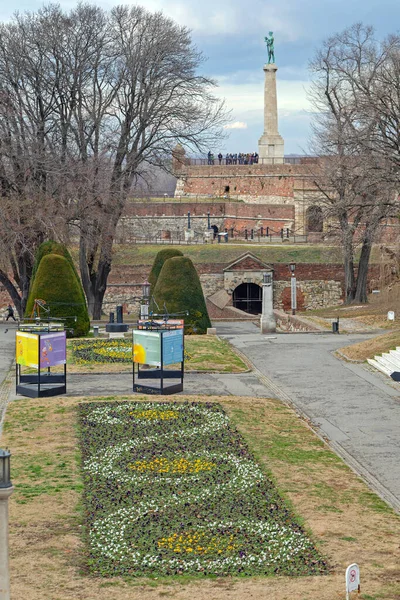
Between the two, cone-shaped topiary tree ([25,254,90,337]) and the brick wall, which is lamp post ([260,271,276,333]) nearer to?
cone-shaped topiary tree ([25,254,90,337])

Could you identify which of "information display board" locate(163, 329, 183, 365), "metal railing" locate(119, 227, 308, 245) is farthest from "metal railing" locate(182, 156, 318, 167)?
"information display board" locate(163, 329, 183, 365)

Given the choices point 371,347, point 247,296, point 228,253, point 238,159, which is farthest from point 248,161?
point 371,347

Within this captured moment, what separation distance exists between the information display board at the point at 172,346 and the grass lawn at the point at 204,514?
1922 millimetres

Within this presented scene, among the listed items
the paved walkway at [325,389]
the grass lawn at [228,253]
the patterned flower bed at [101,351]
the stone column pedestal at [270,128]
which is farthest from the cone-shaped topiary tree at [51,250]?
the stone column pedestal at [270,128]

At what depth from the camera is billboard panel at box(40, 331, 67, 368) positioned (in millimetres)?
21969

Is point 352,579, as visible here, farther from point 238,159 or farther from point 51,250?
point 238,159

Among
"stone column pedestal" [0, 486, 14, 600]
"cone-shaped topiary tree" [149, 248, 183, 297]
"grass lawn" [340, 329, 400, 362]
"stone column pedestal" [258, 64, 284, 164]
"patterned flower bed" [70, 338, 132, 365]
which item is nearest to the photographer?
"stone column pedestal" [0, 486, 14, 600]

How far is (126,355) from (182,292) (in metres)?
4.53

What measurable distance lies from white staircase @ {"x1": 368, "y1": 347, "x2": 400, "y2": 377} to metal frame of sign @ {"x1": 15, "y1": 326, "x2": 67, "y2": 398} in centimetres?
888

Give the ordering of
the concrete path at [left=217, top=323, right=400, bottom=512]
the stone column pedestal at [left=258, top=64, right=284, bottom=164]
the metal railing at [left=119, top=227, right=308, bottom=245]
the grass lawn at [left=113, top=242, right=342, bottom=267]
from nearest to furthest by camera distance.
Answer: the concrete path at [left=217, top=323, right=400, bottom=512], the grass lawn at [left=113, top=242, right=342, bottom=267], the metal railing at [left=119, top=227, right=308, bottom=245], the stone column pedestal at [left=258, top=64, right=284, bottom=164]

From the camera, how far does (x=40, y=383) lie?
22844mm

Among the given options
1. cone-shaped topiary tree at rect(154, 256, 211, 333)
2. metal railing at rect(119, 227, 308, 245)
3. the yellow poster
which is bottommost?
the yellow poster

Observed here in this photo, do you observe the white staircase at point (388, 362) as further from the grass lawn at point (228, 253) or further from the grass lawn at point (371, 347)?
the grass lawn at point (228, 253)

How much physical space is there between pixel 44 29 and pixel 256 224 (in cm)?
3141
